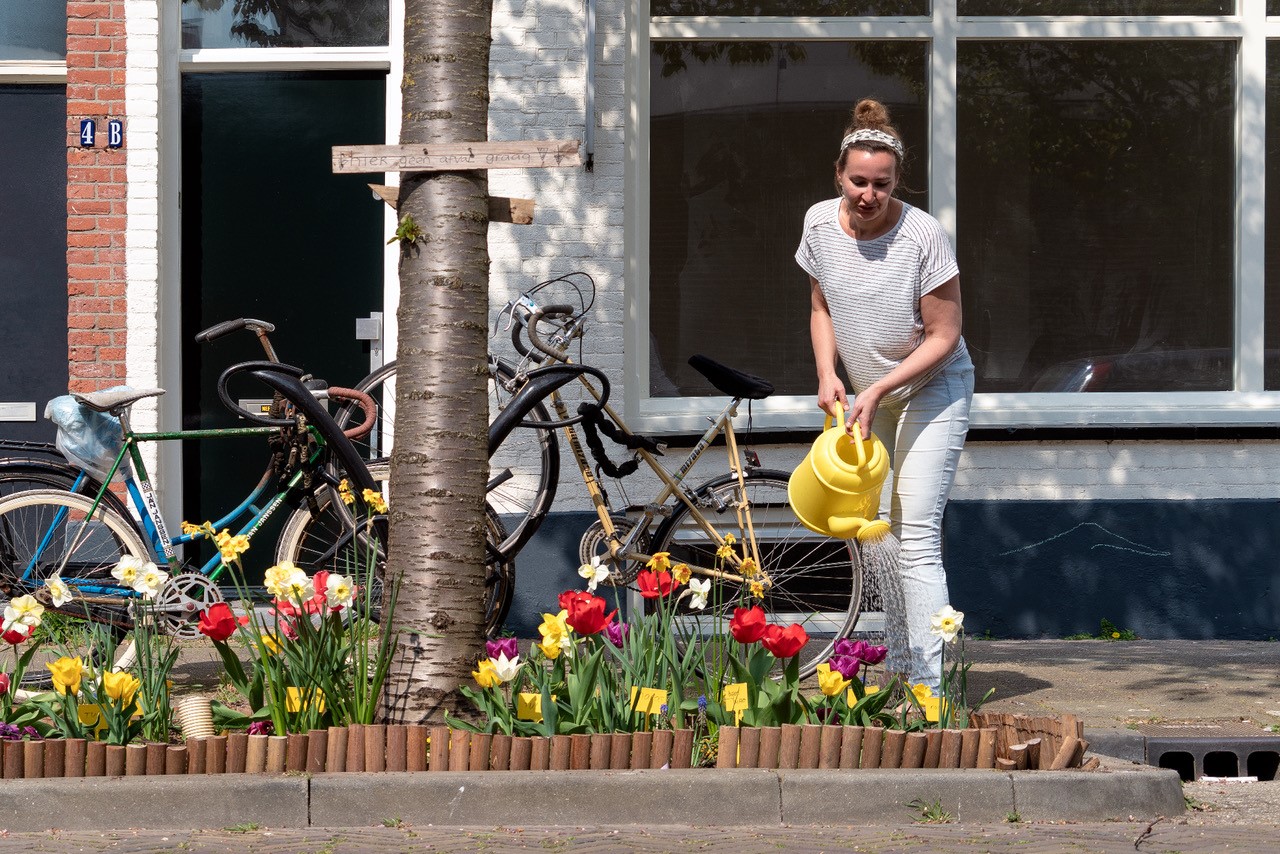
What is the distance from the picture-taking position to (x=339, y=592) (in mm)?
4223

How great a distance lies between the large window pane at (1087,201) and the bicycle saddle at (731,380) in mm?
1895

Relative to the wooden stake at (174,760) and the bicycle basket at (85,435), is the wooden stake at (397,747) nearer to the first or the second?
the wooden stake at (174,760)

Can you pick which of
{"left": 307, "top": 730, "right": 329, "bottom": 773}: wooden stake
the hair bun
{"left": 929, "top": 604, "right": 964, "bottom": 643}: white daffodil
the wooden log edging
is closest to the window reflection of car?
the hair bun

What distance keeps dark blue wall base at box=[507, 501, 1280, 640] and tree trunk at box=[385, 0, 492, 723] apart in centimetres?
340

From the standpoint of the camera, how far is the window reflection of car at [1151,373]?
7.33 meters

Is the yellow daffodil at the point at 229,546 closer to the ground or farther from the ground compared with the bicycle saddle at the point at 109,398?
closer to the ground

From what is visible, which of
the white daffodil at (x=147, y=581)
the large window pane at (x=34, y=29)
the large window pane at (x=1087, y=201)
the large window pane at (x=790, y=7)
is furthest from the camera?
the large window pane at (x=1087, y=201)

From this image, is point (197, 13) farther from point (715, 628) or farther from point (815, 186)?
point (715, 628)

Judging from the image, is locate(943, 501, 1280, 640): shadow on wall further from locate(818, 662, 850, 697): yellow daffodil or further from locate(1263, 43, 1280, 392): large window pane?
locate(818, 662, 850, 697): yellow daffodil

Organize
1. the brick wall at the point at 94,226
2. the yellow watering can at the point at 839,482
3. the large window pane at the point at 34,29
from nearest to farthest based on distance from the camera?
1. the yellow watering can at the point at 839,482
2. the brick wall at the point at 94,226
3. the large window pane at the point at 34,29

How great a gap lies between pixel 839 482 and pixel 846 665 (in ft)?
1.97

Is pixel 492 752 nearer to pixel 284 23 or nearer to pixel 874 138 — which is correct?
pixel 874 138

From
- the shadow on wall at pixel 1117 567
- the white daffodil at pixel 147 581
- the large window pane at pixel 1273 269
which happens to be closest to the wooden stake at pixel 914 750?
the white daffodil at pixel 147 581

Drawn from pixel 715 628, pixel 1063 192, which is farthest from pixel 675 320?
pixel 715 628
